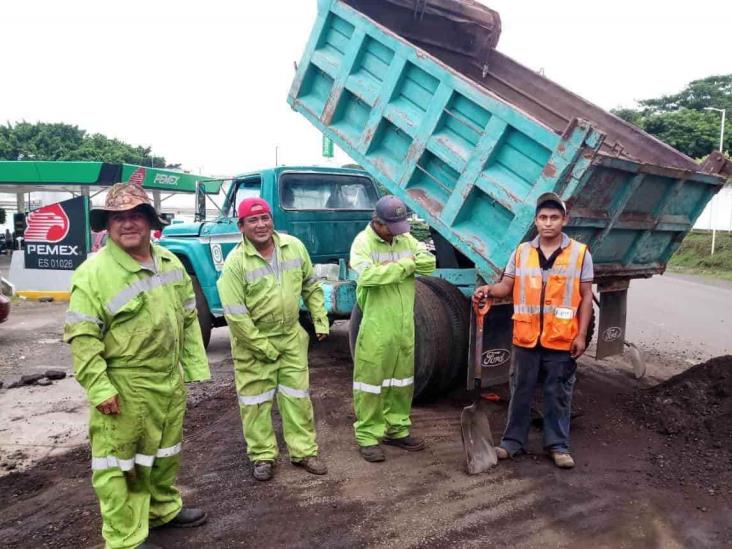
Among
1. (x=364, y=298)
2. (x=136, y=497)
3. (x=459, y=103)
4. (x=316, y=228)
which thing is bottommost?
(x=136, y=497)

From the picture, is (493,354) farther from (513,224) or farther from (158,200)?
(158,200)

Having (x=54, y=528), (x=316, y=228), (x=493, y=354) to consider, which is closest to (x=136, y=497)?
(x=54, y=528)

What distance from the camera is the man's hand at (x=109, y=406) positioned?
94.9 inches

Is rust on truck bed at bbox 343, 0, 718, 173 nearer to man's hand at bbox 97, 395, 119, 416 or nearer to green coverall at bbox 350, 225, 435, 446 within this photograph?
green coverall at bbox 350, 225, 435, 446

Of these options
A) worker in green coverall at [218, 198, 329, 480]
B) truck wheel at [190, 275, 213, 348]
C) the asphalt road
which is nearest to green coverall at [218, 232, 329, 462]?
worker in green coverall at [218, 198, 329, 480]

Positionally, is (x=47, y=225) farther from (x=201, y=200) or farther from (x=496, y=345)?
(x=496, y=345)

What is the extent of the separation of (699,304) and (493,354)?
25.1 ft

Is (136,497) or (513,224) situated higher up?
(513,224)

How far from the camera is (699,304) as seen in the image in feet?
33.5

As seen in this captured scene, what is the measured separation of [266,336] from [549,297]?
171cm

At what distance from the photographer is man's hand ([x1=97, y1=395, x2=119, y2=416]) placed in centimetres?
241

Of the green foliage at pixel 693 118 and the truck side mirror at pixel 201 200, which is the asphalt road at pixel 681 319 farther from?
the green foliage at pixel 693 118

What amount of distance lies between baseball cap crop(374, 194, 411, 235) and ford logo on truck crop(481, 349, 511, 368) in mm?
1215

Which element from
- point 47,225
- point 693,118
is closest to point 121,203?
point 47,225
